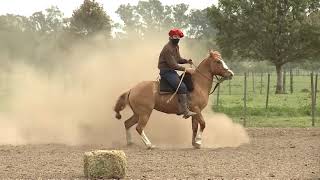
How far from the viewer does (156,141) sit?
1803 centimetres

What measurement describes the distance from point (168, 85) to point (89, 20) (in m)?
23.7

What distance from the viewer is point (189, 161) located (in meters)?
13.2

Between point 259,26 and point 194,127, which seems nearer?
point 194,127

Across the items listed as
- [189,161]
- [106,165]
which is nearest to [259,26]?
[189,161]

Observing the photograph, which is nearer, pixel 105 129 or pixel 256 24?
pixel 105 129

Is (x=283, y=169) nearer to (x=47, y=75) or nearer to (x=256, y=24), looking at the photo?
(x=47, y=75)

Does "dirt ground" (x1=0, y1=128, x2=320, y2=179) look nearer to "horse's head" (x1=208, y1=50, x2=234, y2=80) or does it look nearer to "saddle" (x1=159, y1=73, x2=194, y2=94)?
"saddle" (x1=159, y1=73, x2=194, y2=94)

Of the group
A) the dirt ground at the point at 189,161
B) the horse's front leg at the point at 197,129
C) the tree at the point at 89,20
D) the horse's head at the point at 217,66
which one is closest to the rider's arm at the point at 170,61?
the horse's head at the point at 217,66

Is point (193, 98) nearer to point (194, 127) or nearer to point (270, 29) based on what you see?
point (194, 127)

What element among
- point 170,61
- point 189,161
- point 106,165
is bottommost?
point 189,161

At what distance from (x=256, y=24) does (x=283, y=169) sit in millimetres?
34590

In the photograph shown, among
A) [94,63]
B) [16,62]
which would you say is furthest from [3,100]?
[94,63]

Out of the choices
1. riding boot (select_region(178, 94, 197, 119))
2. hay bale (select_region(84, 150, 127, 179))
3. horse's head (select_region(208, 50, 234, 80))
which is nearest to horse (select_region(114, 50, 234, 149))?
horse's head (select_region(208, 50, 234, 80))

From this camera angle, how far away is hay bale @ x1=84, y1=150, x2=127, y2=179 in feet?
35.5
